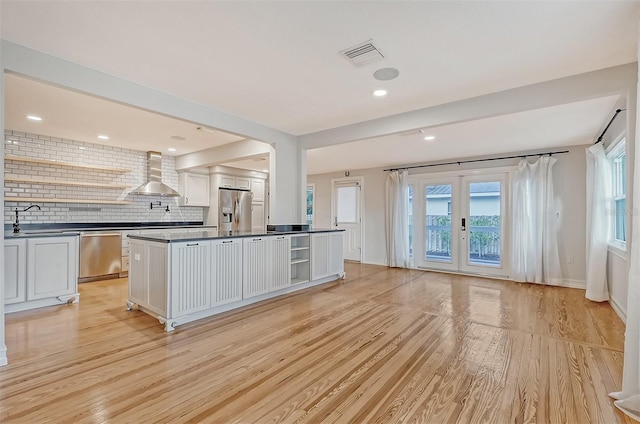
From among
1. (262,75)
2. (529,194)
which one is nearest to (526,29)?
(262,75)

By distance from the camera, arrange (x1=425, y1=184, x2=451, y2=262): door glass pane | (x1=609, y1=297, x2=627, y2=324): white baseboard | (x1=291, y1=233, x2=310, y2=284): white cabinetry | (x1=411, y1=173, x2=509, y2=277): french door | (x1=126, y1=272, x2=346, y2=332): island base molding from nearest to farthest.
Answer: (x1=126, y1=272, x2=346, y2=332): island base molding < (x1=609, y1=297, x2=627, y2=324): white baseboard < (x1=291, y1=233, x2=310, y2=284): white cabinetry < (x1=411, y1=173, x2=509, y2=277): french door < (x1=425, y1=184, x2=451, y2=262): door glass pane

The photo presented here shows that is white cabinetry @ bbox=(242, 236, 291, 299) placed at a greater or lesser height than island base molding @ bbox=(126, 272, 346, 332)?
greater

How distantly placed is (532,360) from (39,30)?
15.1 ft

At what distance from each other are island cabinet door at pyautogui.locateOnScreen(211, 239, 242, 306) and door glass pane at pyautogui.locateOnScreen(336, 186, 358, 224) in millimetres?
4572

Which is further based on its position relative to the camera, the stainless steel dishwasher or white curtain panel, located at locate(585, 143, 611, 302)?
the stainless steel dishwasher

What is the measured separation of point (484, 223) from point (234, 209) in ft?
18.4

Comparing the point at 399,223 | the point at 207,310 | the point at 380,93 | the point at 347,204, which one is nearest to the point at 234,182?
the point at 347,204

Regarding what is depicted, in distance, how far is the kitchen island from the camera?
10.5 feet

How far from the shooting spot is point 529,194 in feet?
17.9

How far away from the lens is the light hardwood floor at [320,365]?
1.84m

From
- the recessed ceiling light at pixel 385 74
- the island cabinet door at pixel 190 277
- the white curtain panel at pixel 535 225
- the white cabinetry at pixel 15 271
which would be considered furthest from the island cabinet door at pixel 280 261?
the white curtain panel at pixel 535 225

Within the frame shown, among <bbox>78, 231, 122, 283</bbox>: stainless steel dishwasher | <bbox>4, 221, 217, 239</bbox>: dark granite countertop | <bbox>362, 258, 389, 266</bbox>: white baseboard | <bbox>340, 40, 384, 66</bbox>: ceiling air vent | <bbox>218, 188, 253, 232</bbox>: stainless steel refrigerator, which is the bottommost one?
<bbox>362, 258, 389, 266</bbox>: white baseboard

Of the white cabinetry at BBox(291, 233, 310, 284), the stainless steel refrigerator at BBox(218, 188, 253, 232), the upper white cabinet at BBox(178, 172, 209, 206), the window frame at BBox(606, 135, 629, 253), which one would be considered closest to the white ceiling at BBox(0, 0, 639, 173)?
the window frame at BBox(606, 135, 629, 253)

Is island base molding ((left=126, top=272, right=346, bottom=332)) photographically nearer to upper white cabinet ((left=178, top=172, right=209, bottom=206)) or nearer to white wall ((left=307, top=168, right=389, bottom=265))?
white wall ((left=307, top=168, right=389, bottom=265))
